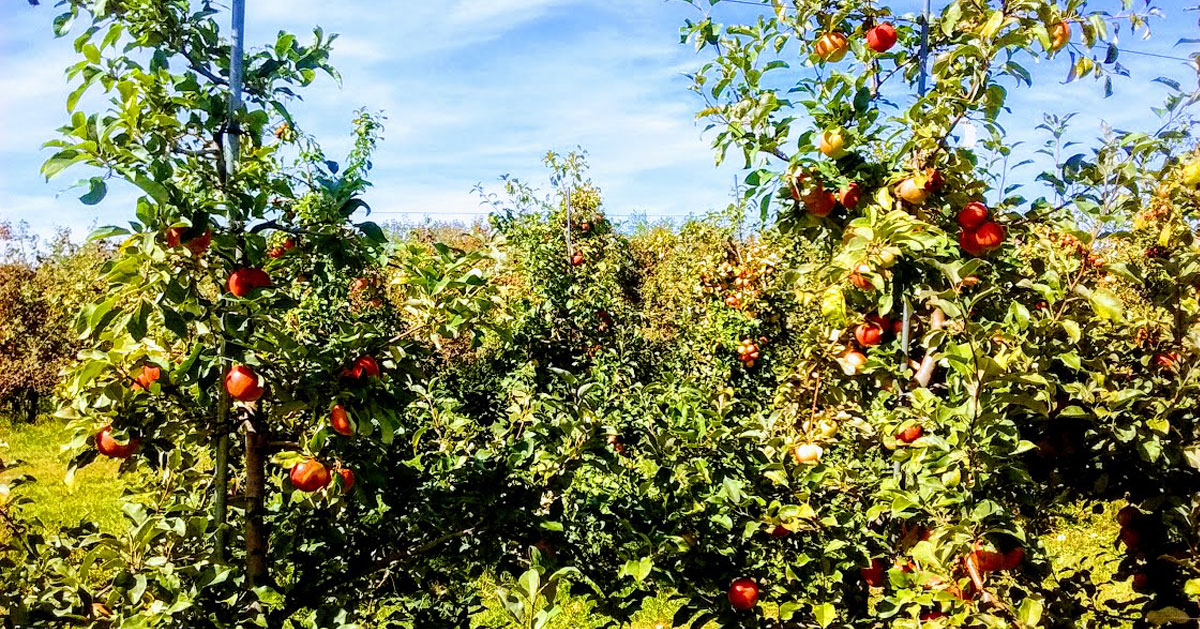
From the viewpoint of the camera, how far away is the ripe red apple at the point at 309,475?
181cm

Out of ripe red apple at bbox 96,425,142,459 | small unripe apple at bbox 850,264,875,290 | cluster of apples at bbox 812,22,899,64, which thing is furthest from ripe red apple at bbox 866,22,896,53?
ripe red apple at bbox 96,425,142,459

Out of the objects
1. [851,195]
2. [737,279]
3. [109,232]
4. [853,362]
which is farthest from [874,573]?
[737,279]

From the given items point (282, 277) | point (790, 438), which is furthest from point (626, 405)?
point (282, 277)

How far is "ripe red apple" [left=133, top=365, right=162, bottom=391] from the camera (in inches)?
68.8

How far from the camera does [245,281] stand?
5.75 feet

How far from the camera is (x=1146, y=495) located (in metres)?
2.20

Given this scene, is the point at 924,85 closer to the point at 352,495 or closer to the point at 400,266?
the point at 400,266

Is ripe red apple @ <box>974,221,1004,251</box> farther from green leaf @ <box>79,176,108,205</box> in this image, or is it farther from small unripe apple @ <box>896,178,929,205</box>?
green leaf @ <box>79,176,108,205</box>

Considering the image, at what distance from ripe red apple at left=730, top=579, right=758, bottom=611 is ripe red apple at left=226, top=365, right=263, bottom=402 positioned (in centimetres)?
126

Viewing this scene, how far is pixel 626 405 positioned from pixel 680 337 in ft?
13.6

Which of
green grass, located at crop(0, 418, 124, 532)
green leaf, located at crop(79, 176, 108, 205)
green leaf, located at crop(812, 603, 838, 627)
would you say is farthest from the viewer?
green grass, located at crop(0, 418, 124, 532)

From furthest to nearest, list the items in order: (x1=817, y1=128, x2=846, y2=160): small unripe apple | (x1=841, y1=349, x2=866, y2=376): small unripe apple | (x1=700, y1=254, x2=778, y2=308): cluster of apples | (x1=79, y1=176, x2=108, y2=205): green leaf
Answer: (x1=700, y1=254, x2=778, y2=308): cluster of apples < (x1=841, y1=349, x2=866, y2=376): small unripe apple < (x1=817, y1=128, x2=846, y2=160): small unripe apple < (x1=79, y1=176, x2=108, y2=205): green leaf

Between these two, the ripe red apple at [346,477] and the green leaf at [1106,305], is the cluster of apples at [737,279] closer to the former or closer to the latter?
the green leaf at [1106,305]

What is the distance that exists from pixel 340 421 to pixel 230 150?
0.66 meters
